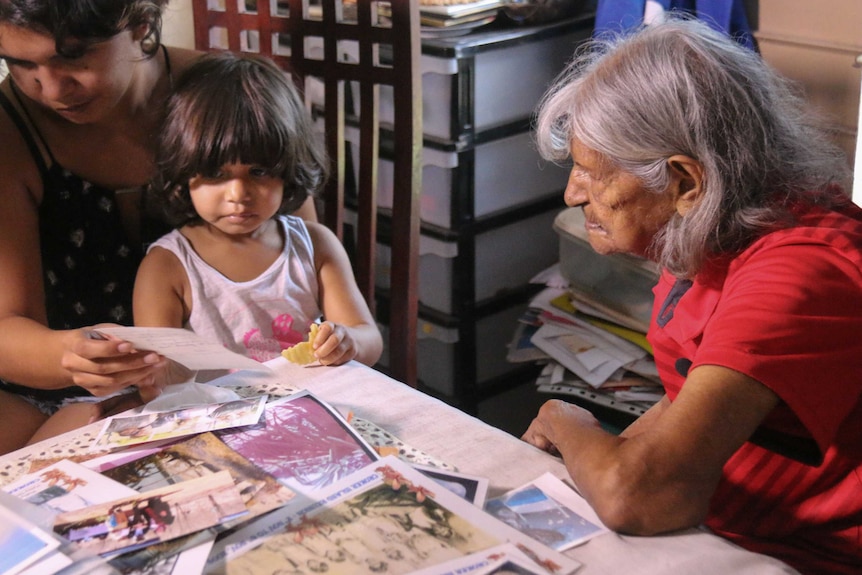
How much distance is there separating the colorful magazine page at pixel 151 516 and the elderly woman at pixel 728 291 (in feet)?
1.30

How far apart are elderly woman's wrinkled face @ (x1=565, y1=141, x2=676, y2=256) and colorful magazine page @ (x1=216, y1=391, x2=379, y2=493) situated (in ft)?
1.39

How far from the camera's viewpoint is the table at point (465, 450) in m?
0.92

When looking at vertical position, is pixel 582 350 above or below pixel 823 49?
below

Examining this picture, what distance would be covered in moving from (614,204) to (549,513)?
408 mm

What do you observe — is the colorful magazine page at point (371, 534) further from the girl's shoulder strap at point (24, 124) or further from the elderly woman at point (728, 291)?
the girl's shoulder strap at point (24, 124)

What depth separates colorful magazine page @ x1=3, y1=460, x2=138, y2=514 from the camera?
1.03 meters

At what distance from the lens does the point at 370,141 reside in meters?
1.91

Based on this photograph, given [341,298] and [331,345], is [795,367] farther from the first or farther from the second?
[341,298]

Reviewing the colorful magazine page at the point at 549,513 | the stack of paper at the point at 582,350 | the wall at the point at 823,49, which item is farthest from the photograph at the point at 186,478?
the wall at the point at 823,49

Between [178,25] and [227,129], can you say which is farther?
[178,25]

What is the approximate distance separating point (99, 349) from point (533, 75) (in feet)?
4.96

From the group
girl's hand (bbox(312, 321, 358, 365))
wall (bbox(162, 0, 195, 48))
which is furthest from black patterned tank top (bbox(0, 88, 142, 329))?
wall (bbox(162, 0, 195, 48))

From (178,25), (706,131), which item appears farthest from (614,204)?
(178,25)

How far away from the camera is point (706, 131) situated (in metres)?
1.07
